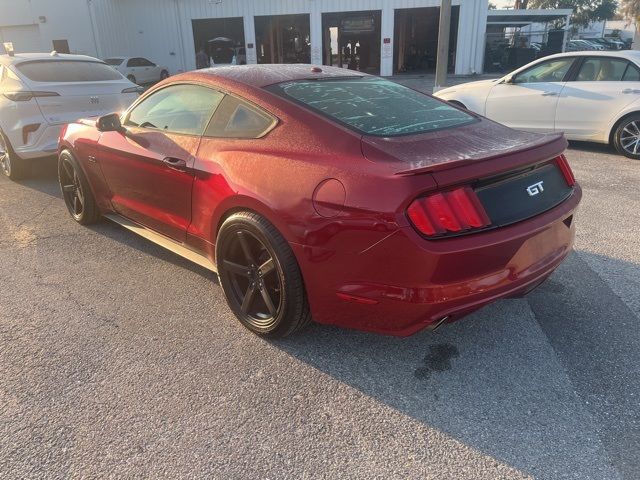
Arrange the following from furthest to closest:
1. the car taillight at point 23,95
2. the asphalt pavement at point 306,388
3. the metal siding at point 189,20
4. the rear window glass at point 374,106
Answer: the metal siding at point 189,20, the car taillight at point 23,95, the rear window glass at point 374,106, the asphalt pavement at point 306,388

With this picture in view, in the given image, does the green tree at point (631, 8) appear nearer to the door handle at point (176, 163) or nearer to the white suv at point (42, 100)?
the white suv at point (42, 100)

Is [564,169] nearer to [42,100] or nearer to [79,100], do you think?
[79,100]

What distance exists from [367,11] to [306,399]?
27610 mm

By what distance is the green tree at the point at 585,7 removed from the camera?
2532 inches

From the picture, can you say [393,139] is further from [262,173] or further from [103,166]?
[103,166]

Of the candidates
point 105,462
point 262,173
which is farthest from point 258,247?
point 105,462

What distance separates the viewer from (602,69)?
7484 millimetres

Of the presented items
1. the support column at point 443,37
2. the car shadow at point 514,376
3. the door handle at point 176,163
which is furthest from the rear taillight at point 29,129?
the support column at point 443,37

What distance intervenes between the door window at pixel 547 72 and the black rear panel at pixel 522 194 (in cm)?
586

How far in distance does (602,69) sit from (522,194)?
6279 millimetres

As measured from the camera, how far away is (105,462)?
2156 millimetres

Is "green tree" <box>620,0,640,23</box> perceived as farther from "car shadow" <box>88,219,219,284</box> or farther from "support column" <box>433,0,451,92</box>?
"car shadow" <box>88,219,219,284</box>

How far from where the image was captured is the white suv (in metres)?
6.13

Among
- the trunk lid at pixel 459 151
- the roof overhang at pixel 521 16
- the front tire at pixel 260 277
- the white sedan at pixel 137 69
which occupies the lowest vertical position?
the white sedan at pixel 137 69
